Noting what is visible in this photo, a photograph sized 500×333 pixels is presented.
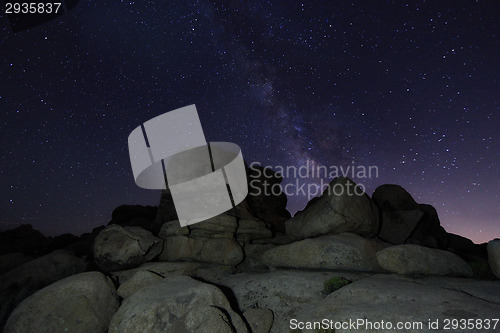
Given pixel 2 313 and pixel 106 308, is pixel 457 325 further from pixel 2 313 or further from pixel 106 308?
pixel 2 313

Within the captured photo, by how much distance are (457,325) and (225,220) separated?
11488 mm

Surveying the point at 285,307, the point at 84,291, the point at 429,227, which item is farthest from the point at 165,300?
the point at 429,227

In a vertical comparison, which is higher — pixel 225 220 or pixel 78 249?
pixel 225 220

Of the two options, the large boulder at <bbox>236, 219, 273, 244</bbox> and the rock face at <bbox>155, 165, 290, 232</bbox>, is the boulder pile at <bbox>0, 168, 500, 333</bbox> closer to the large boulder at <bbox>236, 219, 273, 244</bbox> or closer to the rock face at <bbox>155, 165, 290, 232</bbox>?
the large boulder at <bbox>236, 219, 273, 244</bbox>

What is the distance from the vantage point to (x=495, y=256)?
38.2 feet

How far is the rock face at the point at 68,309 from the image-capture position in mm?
9023

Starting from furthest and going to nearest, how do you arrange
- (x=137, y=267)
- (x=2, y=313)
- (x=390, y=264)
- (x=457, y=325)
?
(x=137, y=267), (x=390, y=264), (x=2, y=313), (x=457, y=325)

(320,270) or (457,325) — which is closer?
(457,325)

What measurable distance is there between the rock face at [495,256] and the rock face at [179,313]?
464 inches

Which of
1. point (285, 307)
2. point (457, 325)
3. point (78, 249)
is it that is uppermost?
point (457, 325)

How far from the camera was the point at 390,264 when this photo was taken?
40.0 ft

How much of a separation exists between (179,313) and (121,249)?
22.4 ft

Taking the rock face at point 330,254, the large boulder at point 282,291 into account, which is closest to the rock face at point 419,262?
the rock face at point 330,254

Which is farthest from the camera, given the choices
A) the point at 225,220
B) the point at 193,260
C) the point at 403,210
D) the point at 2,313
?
the point at 403,210
